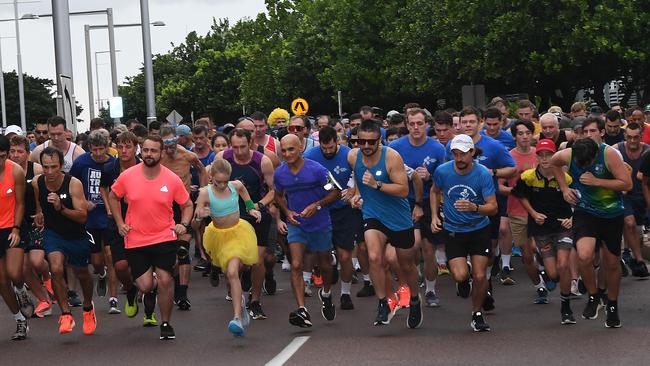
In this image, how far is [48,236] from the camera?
13.4 meters

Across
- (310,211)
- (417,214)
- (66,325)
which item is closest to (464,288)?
(417,214)

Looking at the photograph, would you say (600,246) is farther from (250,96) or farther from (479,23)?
(250,96)

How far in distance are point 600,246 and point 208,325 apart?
3.65 meters

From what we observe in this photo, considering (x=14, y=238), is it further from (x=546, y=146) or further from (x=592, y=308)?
(x=592, y=308)

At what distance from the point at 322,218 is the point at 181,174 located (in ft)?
9.02

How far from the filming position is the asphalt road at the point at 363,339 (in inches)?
428

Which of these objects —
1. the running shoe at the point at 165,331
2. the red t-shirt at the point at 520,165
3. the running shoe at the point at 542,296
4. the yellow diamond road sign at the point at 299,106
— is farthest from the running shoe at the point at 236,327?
the yellow diamond road sign at the point at 299,106

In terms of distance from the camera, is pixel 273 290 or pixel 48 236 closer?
pixel 48 236

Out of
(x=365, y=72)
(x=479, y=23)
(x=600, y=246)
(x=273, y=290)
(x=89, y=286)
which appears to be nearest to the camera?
(x=600, y=246)

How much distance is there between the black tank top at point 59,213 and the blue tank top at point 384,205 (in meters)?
2.68

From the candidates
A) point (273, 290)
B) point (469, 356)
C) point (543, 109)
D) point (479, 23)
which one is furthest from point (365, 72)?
point (469, 356)

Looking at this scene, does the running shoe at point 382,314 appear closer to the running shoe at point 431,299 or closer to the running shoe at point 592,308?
the running shoe at point 431,299

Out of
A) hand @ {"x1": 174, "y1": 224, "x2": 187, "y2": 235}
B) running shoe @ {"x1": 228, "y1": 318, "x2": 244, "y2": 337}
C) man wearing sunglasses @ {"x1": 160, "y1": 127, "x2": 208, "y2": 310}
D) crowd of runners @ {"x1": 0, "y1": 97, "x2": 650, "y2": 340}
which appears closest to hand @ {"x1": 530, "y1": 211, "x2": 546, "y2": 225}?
crowd of runners @ {"x1": 0, "y1": 97, "x2": 650, "y2": 340}

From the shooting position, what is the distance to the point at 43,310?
1484 centimetres
